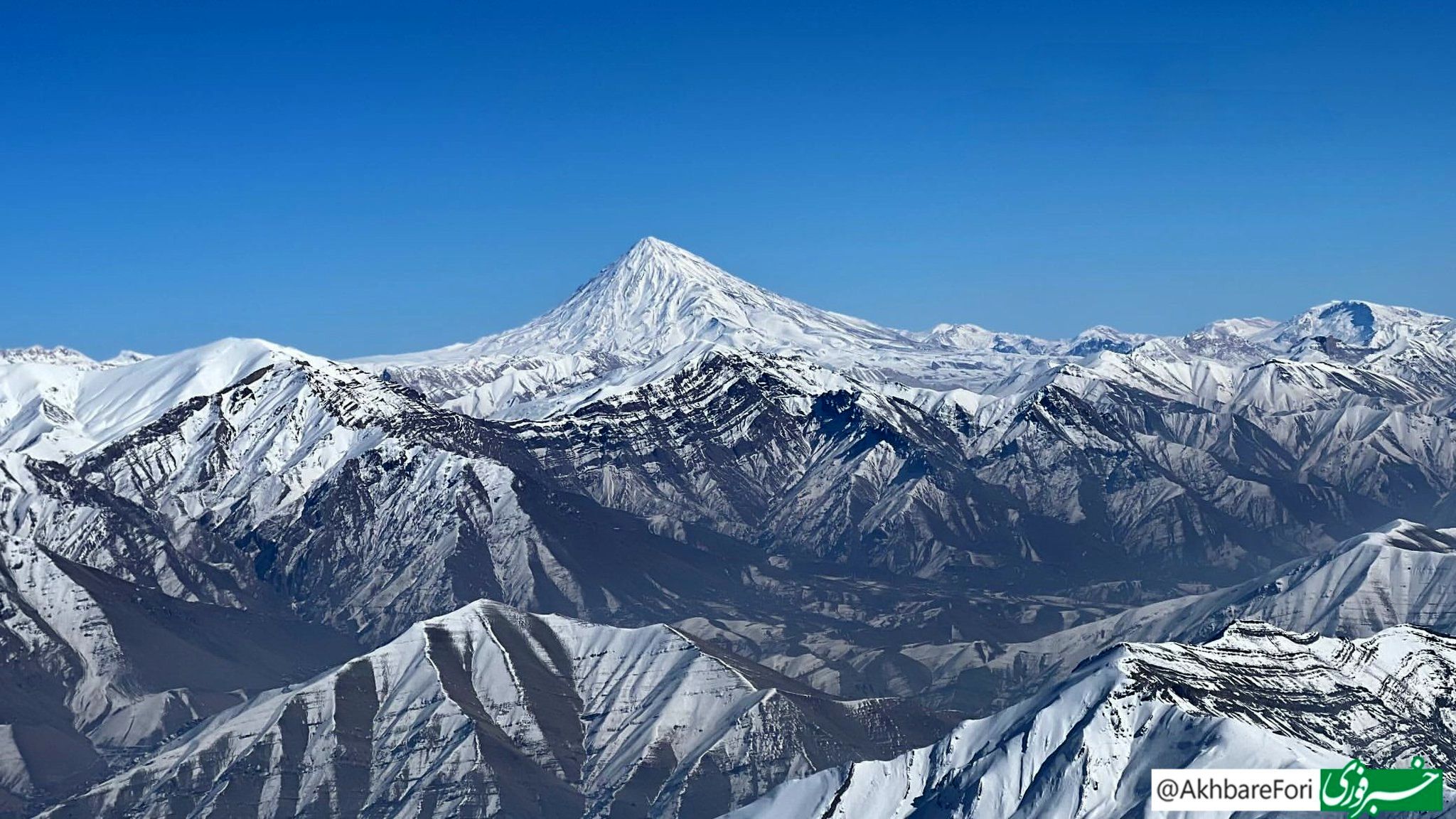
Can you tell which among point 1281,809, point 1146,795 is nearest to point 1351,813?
point 1281,809

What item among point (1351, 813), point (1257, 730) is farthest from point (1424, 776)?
point (1257, 730)

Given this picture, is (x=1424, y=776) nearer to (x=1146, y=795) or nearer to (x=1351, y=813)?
(x=1351, y=813)

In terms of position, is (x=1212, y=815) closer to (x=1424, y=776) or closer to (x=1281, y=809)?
(x=1281, y=809)

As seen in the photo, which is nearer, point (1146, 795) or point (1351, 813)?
point (1351, 813)

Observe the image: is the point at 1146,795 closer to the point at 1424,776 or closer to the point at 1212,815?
the point at 1212,815
